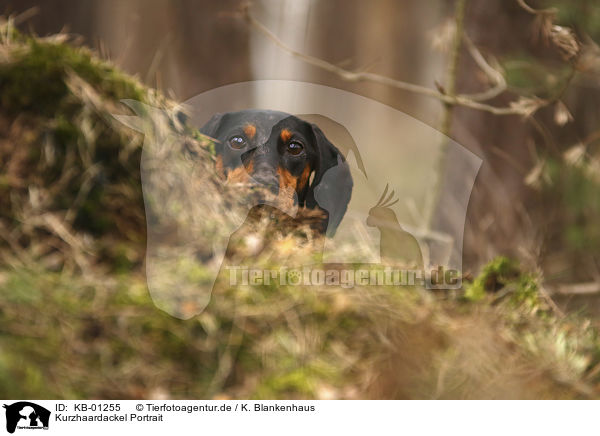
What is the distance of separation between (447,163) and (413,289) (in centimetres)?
68

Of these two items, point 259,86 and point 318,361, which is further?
point 318,361

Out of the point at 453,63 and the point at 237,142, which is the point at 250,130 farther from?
the point at 453,63

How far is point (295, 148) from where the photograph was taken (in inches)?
42.0

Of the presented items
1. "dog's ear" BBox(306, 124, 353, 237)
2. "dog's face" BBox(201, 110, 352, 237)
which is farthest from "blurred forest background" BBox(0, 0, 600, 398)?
"dog's ear" BBox(306, 124, 353, 237)

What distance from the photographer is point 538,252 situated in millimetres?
1931

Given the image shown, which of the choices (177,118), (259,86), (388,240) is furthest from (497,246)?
(177,118)

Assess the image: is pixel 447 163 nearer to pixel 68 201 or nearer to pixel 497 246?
pixel 497 246

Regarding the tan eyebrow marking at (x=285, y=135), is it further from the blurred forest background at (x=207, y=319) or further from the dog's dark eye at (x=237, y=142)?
the blurred forest background at (x=207, y=319)

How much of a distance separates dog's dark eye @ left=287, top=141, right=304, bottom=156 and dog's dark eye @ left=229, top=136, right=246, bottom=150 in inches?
3.7

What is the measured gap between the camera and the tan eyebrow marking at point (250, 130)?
3.46 ft
